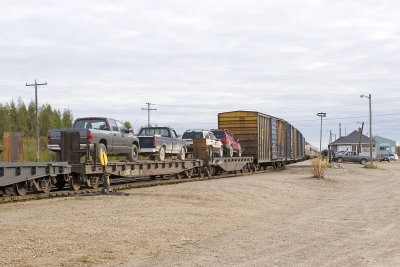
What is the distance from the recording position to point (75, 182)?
1659cm

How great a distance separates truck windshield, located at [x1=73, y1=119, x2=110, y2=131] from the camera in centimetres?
1752

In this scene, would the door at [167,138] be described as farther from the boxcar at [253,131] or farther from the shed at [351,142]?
the shed at [351,142]

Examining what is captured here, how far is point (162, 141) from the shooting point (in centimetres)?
2225

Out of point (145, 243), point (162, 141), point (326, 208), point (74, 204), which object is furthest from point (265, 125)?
point (145, 243)

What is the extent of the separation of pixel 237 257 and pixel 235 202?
705 cm

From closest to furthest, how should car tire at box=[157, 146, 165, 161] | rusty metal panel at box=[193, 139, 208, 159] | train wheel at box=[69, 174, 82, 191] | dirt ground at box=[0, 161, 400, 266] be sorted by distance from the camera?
dirt ground at box=[0, 161, 400, 266] < train wheel at box=[69, 174, 82, 191] < car tire at box=[157, 146, 165, 161] < rusty metal panel at box=[193, 139, 208, 159]

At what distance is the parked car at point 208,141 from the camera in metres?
25.6

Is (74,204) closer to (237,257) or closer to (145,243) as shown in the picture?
(145,243)

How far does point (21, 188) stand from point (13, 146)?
4.19ft

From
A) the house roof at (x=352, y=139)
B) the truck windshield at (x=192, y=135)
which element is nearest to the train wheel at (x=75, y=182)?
the truck windshield at (x=192, y=135)

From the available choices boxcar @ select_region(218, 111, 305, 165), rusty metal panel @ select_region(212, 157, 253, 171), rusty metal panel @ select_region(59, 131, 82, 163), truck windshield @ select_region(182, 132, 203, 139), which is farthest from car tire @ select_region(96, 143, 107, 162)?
boxcar @ select_region(218, 111, 305, 165)

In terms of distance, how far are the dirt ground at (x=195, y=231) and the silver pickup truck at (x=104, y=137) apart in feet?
7.81

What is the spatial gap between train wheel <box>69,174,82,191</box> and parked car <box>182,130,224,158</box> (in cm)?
956

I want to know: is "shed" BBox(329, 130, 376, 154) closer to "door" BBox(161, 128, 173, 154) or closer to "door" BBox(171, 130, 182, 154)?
"door" BBox(171, 130, 182, 154)
